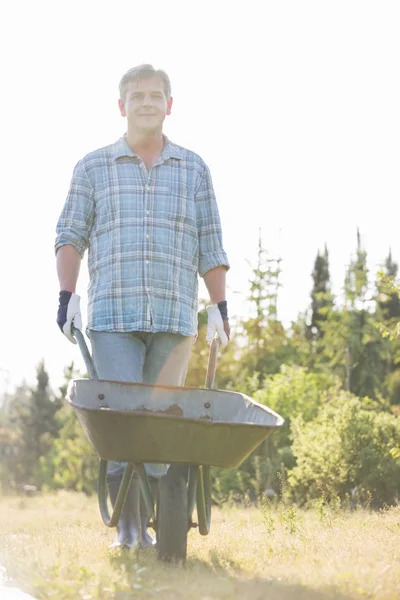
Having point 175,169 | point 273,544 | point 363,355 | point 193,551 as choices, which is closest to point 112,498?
point 193,551

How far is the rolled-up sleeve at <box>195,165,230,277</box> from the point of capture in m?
3.82

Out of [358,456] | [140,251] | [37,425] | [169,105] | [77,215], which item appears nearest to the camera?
[140,251]

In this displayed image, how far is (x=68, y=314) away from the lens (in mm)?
3582

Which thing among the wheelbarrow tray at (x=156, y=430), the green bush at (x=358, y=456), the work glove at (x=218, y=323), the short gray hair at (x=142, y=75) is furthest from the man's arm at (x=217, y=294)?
the green bush at (x=358, y=456)

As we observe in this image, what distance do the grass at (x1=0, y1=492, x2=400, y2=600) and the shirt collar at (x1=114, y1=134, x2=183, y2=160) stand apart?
177 centimetres

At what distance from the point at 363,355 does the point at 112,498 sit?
13.2 m

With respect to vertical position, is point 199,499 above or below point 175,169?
below

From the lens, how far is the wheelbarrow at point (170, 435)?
2.93 metres

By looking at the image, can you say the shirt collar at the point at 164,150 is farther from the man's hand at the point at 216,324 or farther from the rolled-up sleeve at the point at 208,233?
the man's hand at the point at 216,324

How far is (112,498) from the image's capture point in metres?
3.61

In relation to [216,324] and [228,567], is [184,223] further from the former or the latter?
[228,567]

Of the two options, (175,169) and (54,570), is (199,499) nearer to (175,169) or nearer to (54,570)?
(54,570)

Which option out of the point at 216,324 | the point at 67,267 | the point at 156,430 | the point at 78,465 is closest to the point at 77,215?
the point at 67,267

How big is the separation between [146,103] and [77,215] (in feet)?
1.98
